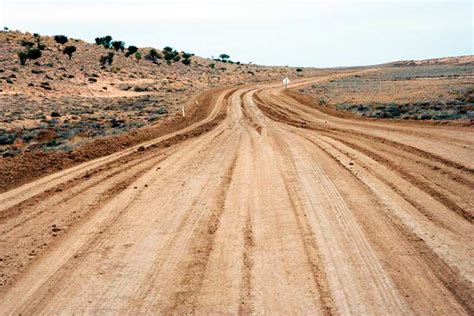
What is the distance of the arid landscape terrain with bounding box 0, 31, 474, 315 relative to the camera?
812 cm

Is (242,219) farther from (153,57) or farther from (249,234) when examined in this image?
(153,57)

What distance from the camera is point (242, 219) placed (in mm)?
11617

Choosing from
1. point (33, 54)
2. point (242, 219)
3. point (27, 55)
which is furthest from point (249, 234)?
point (33, 54)

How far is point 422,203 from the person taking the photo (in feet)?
40.2

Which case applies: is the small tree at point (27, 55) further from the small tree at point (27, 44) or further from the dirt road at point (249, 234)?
the dirt road at point (249, 234)

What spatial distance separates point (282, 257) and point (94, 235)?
4738mm

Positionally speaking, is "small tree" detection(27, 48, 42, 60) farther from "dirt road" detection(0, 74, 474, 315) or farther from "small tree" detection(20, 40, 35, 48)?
"dirt road" detection(0, 74, 474, 315)

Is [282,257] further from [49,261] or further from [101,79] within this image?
[101,79]

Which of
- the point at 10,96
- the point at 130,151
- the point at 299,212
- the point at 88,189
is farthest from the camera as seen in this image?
the point at 10,96

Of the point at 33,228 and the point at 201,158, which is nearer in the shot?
the point at 33,228

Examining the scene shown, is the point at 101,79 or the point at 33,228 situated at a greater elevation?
the point at 101,79

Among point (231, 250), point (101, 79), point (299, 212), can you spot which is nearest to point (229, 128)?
point (299, 212)

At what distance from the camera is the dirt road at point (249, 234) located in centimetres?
805

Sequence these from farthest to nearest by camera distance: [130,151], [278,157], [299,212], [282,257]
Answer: [130,151]
[278,157]
[299,212]
[282,257]
